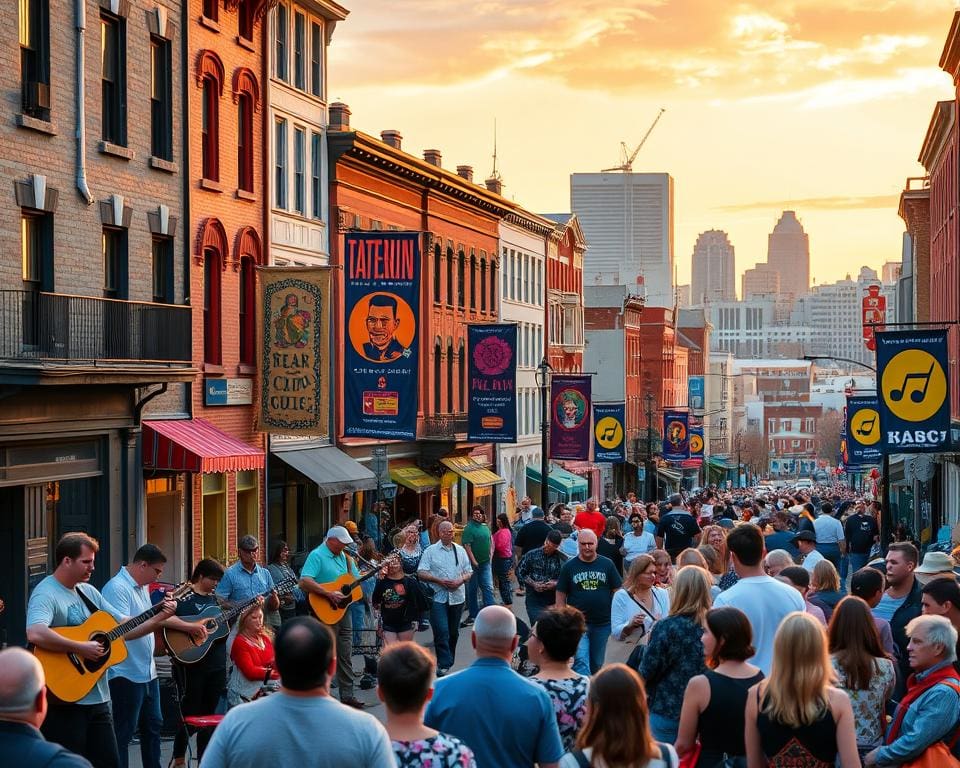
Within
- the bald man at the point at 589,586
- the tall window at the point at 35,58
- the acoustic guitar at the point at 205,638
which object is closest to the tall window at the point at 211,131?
the tall window at the point at 35,58

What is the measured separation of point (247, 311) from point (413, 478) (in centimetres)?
1468

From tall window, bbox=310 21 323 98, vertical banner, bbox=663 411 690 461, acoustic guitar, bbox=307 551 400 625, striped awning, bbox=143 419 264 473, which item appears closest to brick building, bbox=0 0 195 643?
striped awning, bbox=143 419 264 473

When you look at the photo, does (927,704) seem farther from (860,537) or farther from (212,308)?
(212,308)

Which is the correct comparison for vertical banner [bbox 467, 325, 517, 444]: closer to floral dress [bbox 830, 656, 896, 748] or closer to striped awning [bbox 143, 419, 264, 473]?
striped awning [bbox 143, 419, 264, 473]

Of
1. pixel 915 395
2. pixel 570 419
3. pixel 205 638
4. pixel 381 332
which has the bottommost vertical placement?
pixel 205 638

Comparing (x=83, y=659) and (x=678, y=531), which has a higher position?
(x=83, y=659)

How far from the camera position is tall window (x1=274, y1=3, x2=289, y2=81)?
35375mm

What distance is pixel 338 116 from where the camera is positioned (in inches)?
1556

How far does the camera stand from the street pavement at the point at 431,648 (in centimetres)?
1478

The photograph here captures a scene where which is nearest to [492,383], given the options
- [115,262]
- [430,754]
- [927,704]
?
[115,262]

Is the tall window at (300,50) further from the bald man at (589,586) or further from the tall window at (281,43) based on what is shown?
the bald man at (589,586)

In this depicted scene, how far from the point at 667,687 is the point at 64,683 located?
399 centimetres

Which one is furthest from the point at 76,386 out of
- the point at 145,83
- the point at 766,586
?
the point at 766,586

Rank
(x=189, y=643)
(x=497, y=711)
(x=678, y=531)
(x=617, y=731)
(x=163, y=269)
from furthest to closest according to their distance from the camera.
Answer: (x=163, y=269), (x=678, y=531), (x=189, y=643), (x=497, y=711), (x=617, y=731)
